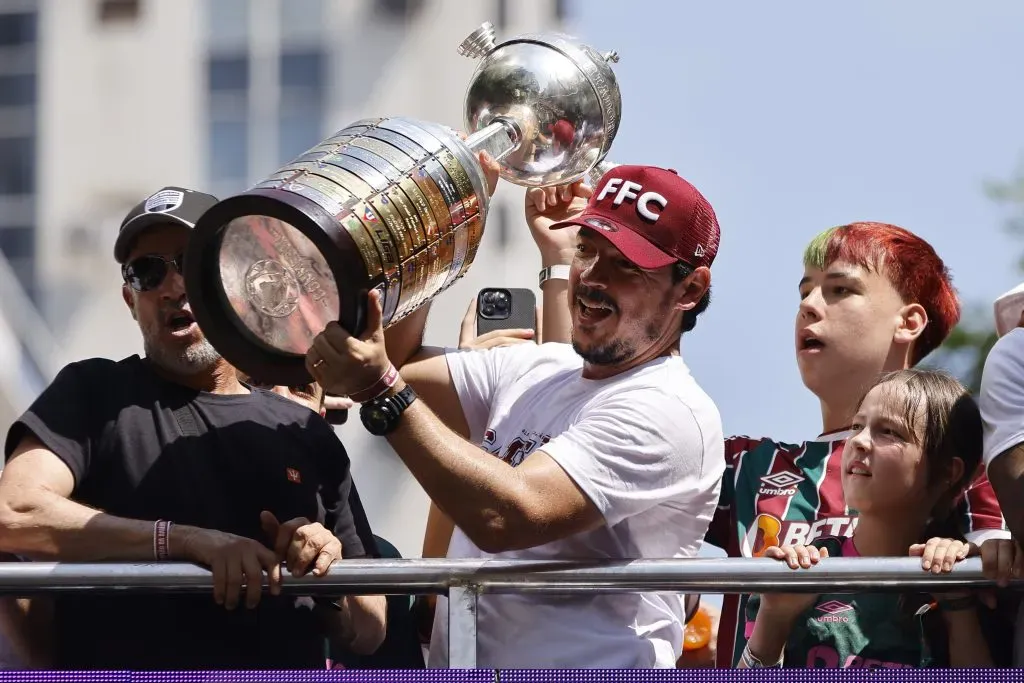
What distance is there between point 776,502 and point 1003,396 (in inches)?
24.4

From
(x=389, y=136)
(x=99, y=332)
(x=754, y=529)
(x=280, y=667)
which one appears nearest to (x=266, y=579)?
(x=280, y=667)

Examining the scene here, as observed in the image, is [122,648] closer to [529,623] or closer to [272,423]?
[272,423]

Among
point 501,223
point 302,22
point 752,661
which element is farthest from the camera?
point 302,22

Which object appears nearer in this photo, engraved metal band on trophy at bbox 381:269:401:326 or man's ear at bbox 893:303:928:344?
engraved metal band on trophy at bbox 381:269:401:326

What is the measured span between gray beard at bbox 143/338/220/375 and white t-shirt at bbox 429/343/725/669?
0.64 metres

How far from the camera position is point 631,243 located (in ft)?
12.1

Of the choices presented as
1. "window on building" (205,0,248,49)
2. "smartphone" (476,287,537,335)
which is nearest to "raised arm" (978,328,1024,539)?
"smartphone" (476,287,537,335)

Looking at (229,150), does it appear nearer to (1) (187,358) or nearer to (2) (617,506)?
(1) (187,358)

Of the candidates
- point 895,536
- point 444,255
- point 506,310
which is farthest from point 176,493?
point 895,536

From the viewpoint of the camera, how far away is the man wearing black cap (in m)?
3.34

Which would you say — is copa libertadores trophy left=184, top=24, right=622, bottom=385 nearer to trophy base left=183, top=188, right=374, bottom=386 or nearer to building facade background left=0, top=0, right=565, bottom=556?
trophy base left=183, top=188, right=374, bottom=386

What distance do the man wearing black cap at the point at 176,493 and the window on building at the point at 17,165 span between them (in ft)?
49.1

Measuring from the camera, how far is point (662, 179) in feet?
12.5

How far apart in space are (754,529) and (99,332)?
13670mm
